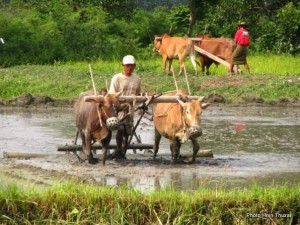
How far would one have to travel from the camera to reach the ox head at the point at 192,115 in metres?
11.7

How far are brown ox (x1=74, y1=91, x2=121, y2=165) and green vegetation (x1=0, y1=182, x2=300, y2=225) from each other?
290 centimetres

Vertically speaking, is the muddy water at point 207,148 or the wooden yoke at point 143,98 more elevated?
the wooden yoke at point 143,98

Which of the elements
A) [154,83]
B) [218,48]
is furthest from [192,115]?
[218,48]

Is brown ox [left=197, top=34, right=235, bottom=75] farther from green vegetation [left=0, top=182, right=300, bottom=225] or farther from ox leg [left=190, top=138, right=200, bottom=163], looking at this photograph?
green vegetation [left=0, top=182, right=300, bottom=225]

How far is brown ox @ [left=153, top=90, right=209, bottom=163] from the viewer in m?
11.9

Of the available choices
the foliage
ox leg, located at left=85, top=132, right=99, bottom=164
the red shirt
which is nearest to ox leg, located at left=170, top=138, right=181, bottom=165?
ox leg, located at left=85, top=132, right=99, bottom=164

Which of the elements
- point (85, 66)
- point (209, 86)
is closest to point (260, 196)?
point (209, 86)

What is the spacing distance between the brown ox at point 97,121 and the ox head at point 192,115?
2.86 ft

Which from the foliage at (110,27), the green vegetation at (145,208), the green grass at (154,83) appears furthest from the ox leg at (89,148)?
the foliage at (110,27)

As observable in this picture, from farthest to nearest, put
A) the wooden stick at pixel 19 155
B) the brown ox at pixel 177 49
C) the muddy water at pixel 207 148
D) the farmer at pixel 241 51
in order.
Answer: the brown ox at pixel 177 49 → the farmer at pixel 241 51 → the wooden stick at pixel 19 155 → the muddy water at pixel 207 148

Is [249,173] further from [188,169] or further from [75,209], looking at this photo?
[75,209]

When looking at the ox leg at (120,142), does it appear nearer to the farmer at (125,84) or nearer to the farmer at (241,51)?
the farmer at (125,84)

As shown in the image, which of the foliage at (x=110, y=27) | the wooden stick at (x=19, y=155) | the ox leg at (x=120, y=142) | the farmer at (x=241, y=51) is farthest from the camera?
the foliage at (x=110, y=27)

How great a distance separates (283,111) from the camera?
19.3m
